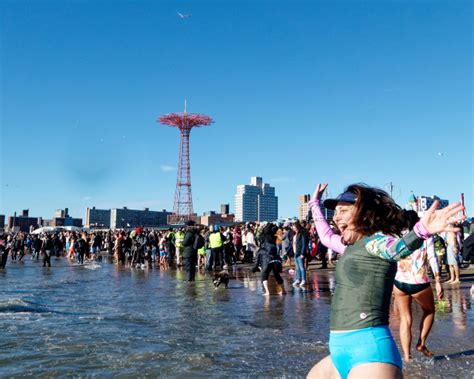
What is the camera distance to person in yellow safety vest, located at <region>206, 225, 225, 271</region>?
17953 millimetres

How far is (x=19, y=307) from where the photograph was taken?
9711 millimetres

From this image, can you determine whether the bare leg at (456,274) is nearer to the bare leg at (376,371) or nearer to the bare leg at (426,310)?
the bare leg at (426,310)

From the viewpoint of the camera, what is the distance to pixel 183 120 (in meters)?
77.9

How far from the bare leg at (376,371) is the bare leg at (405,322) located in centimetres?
312

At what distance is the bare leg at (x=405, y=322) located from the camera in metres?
5.31

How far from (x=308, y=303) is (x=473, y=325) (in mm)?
3499

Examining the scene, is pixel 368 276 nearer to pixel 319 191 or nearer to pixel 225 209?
pixel 319 191

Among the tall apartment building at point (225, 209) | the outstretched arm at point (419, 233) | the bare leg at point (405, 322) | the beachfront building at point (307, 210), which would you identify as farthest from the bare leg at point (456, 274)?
the tall apartment building at point (225, 209)

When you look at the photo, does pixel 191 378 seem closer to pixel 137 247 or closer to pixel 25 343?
pixel 25 343

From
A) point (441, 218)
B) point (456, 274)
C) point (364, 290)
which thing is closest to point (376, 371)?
point (364, 290)

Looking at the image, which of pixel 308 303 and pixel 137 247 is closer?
pixel 308 303

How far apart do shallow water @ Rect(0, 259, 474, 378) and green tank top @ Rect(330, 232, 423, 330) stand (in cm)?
265

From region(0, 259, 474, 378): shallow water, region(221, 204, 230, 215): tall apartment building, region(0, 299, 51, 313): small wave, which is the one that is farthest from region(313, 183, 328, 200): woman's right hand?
region(221, 204, 230, 215): tall apartment building

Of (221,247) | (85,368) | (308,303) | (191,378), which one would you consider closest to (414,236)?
(191,378)
